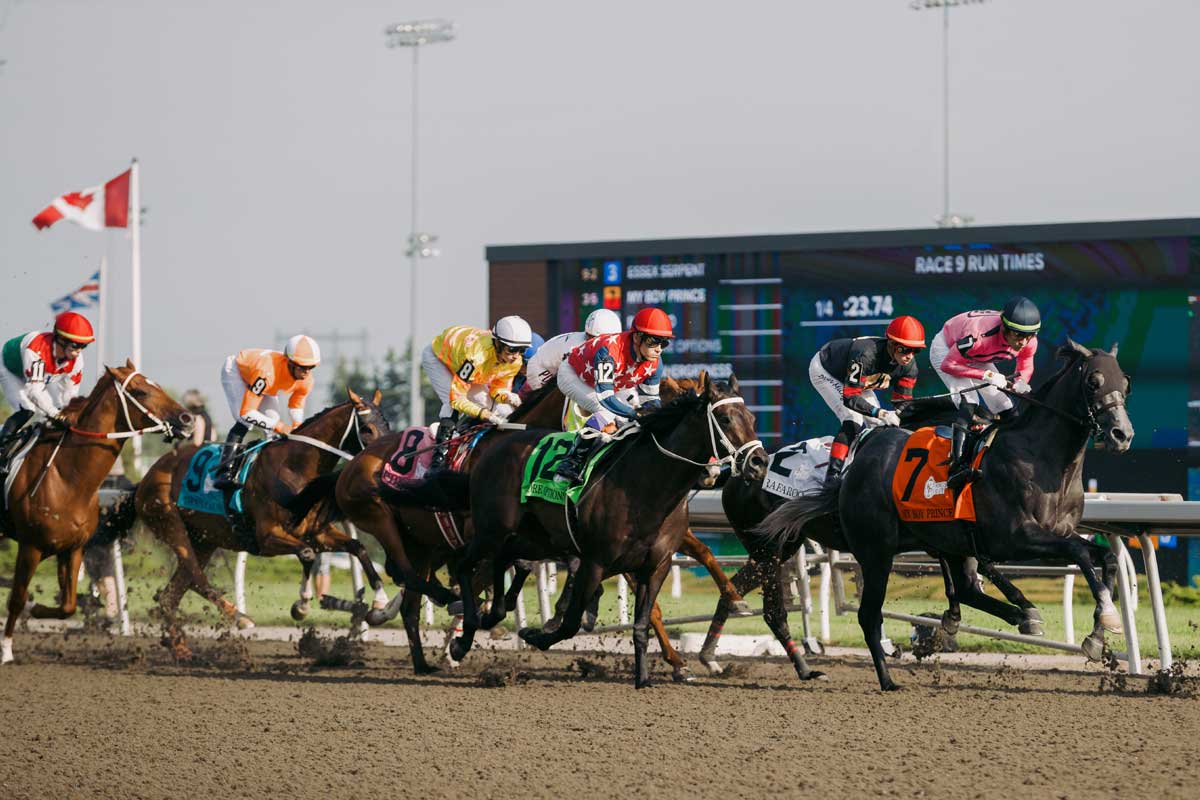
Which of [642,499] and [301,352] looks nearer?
[642,499]

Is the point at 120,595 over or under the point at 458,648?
under

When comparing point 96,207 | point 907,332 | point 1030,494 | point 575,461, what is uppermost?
point 96,207

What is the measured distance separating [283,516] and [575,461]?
2965mm

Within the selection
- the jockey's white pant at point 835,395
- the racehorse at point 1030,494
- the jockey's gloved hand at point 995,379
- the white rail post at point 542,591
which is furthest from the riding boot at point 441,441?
the jockey's gloved hand at point 995,379

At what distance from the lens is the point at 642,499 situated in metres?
7.70

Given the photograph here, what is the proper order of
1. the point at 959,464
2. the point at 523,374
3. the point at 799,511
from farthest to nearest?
the point at 523,374 → the point at 799,511 → the point at 959,464

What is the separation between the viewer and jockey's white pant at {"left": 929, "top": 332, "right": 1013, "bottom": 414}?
7.94m

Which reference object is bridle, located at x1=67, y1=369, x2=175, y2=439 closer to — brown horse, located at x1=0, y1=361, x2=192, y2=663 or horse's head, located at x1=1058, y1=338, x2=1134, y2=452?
brown horse, located at x1=0, y1=361, x2=192, y2=663

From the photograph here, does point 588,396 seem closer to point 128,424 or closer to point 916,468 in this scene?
point 916,468

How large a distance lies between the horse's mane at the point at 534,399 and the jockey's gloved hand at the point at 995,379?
2.44 metres

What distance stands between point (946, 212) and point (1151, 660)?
47.8 feet

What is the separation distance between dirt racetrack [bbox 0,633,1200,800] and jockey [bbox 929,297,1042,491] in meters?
1.47

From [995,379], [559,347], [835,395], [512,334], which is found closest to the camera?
[995,379]

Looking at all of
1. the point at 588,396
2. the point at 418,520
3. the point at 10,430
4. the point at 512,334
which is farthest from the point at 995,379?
the point at 10,430
